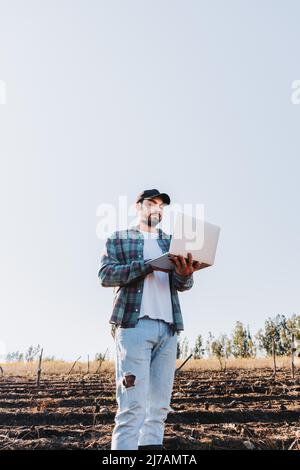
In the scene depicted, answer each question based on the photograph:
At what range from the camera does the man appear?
84.0 inches

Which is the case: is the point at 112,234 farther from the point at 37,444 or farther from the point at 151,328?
the point at 37,444

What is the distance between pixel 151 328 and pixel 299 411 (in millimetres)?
3714

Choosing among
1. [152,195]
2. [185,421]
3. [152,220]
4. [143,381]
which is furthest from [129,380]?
[185,421]

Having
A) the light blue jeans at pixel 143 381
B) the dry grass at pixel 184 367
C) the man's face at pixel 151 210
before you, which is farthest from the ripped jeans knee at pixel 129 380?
the dry grass at pixel 184 367

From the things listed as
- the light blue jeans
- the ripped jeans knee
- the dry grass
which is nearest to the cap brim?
the light blue jeans

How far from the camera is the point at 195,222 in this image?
2309mm

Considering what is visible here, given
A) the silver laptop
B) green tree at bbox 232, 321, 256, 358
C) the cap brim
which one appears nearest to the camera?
the silver laptop

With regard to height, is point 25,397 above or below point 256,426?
below

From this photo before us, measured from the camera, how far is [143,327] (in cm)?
227

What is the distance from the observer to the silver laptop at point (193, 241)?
89.0 inches

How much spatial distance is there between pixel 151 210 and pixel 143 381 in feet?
3.36

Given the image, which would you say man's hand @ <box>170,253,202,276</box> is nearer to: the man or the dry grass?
the man

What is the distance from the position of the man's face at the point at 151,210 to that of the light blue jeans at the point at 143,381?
640 mm
